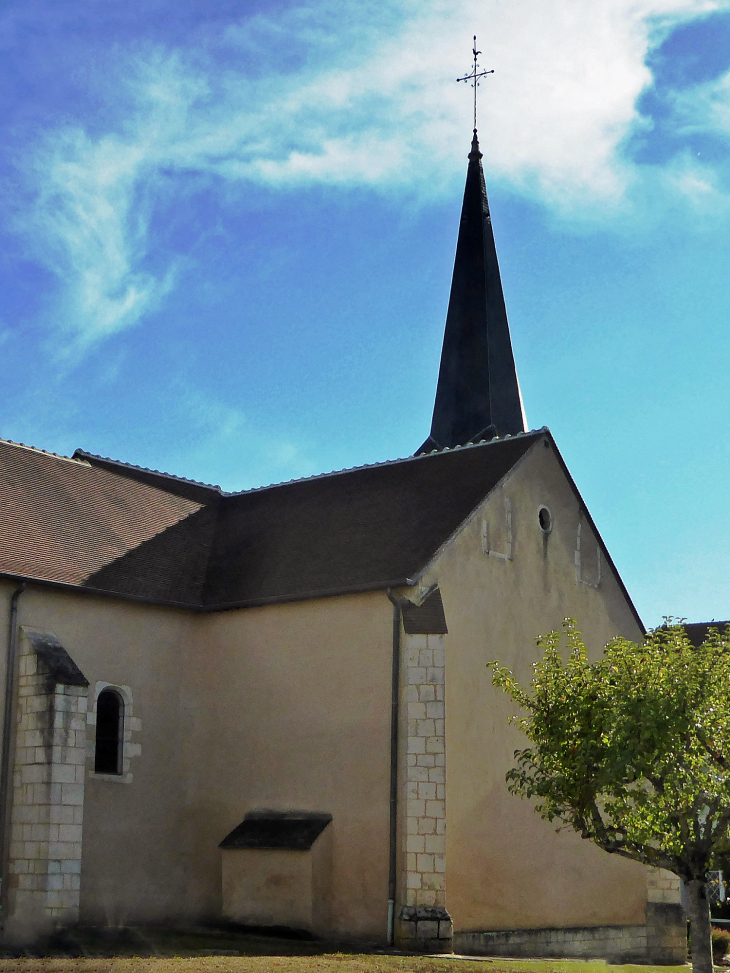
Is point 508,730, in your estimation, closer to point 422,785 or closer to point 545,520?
point 422,785

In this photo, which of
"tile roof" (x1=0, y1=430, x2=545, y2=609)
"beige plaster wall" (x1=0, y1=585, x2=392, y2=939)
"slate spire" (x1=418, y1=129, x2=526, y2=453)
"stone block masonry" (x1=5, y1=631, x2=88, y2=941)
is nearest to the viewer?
"stone block masonry" (x1=5, y1=631, x2=88, y2=941)

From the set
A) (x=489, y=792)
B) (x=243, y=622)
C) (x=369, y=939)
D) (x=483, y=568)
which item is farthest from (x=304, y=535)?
(x=369, y=939)

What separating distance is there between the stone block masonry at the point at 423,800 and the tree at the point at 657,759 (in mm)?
2554

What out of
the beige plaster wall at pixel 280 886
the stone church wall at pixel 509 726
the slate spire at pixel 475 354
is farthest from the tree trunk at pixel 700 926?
the slate spire at pixel 475 354

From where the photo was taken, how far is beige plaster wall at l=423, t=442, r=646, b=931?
714 inches

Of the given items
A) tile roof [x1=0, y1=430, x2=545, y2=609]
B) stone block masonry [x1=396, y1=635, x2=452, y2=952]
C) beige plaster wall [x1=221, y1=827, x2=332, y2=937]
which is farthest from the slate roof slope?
beige plaster wall [x1=221, y1=827, x2=332, y2=937]

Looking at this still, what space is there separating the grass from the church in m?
0.61

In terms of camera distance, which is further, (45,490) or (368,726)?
(45,490)

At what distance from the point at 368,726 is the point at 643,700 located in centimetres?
530

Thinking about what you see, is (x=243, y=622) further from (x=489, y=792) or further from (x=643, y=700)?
(x=643, y=700)

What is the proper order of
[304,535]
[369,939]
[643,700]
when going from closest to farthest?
1. [643,700]
2. [369,939]
3. [304,535]

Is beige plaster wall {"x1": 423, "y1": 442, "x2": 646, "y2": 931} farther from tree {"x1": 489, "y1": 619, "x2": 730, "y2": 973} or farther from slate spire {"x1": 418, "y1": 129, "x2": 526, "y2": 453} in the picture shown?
slate spire {"x1": 418, "y1": 129, "x2": 526, "y2": 453}

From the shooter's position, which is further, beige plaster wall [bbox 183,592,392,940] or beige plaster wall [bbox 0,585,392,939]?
beige plaster wall [bbox 0,585,392,939]

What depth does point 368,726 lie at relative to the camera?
17.9 m
